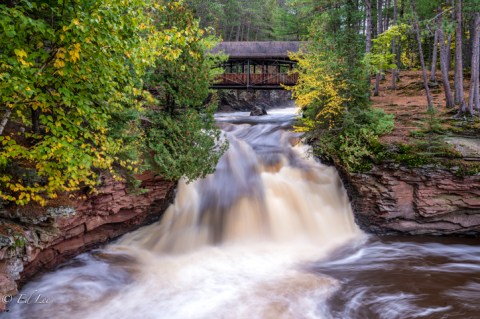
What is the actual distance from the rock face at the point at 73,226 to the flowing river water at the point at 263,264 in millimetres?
332

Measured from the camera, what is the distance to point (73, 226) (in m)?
7.64

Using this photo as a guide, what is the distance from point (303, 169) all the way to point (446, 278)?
5683 mm

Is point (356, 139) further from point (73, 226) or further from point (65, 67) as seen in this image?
point (65, 67)

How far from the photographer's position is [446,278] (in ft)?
24.7

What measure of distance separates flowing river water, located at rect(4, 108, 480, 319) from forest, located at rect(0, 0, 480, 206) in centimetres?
148

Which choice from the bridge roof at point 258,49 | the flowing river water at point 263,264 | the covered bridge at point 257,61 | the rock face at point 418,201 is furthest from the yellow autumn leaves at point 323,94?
the bridge roof at point 258,49

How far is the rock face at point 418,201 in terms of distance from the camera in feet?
31.9

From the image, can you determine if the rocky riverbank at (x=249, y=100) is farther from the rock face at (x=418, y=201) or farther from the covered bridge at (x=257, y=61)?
the rock face at (x=418, y=201)

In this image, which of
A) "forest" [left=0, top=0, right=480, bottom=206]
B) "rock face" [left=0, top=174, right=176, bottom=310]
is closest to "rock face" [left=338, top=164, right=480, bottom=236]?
"forest" [left=0, top=0, right=480, bottom=206]

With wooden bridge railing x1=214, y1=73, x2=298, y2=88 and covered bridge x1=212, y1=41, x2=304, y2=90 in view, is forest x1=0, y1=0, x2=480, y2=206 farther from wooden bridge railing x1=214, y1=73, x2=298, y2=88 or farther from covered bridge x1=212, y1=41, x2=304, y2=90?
covered bridge x1=212, y1=41, x2=304, y2=90

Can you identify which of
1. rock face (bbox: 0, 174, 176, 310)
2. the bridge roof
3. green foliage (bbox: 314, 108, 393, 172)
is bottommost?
Result: rock face (bbox: 0, 174, 176, 310)

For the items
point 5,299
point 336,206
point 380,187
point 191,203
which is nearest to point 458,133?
point 380,187

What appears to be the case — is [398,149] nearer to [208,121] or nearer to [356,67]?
[356,67]

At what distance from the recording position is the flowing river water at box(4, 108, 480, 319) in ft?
20.9
